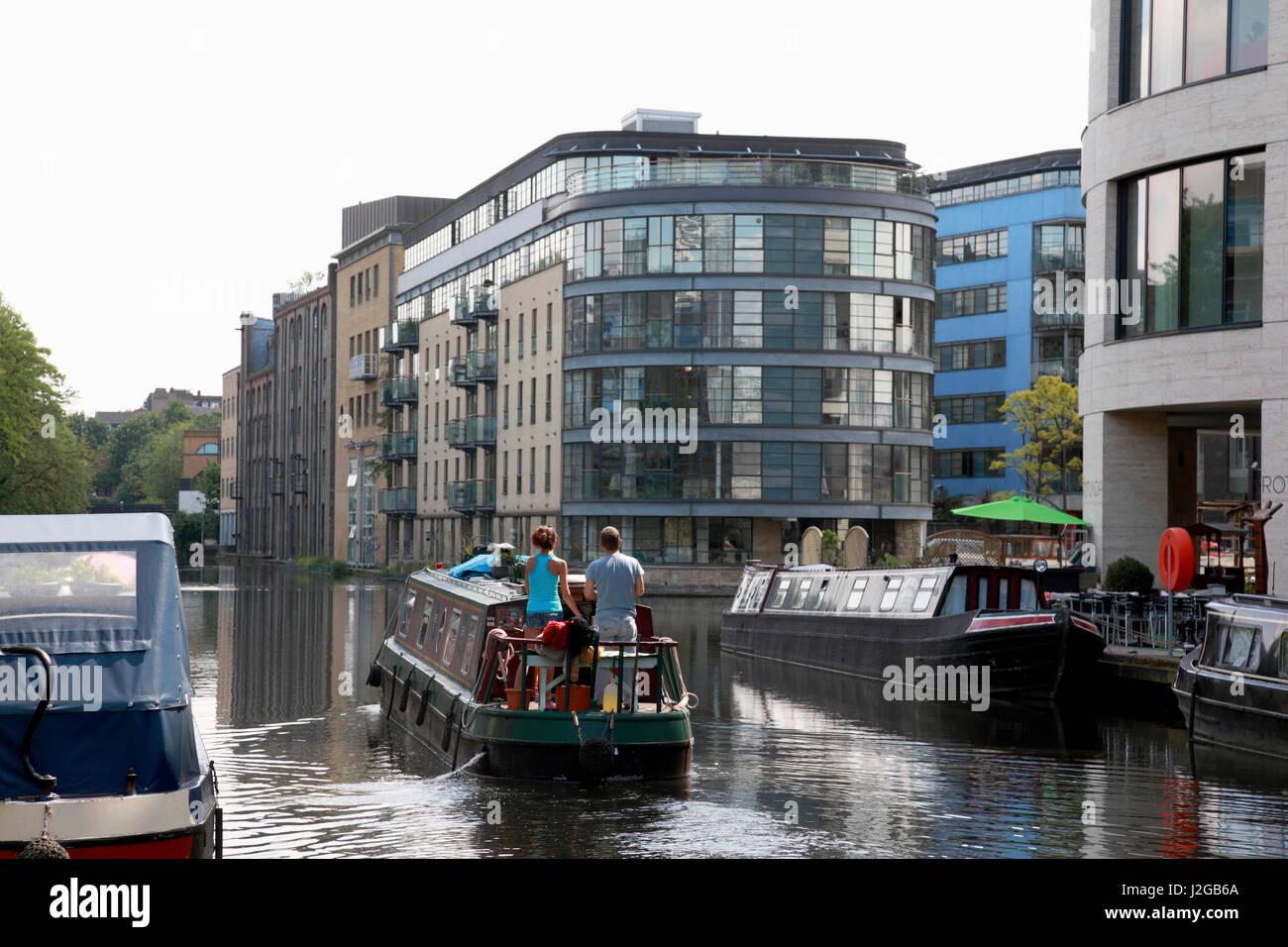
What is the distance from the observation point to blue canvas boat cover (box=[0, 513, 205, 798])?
917 cm

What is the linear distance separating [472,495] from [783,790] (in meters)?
62.9

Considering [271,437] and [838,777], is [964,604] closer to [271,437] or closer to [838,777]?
[838,777]

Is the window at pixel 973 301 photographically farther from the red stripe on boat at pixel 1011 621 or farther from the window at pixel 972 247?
the red stripe on boat at pixel 1011 621

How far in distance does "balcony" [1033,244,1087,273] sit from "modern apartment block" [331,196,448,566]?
3498cm

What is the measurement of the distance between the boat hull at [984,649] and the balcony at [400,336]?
60.2 meters

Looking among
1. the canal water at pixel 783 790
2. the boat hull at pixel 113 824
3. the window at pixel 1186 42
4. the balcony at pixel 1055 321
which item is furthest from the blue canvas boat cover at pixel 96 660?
the balcony at pixel 1055 321

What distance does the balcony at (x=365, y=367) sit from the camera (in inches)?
3720

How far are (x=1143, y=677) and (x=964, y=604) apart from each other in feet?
12.3

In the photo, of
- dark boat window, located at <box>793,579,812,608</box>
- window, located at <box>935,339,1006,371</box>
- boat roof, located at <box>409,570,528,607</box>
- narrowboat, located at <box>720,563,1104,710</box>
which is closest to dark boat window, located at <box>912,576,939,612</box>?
narrowboat, located at <box>720,563,1104,710</box>

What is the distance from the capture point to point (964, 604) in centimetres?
2697

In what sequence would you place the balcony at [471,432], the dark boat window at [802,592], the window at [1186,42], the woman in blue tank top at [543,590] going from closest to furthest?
the woman in blue tank top at [543,590] < the window at [1186,42] < the dark boat window at [802,592] < the balcony at [471,432]

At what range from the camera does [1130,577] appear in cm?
2892

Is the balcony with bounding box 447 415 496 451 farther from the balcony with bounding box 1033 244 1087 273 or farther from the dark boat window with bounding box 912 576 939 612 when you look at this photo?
the dark boat window with bounding box 912 576 939 612

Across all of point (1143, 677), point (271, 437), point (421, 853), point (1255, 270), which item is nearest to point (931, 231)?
point (1255, 270)
